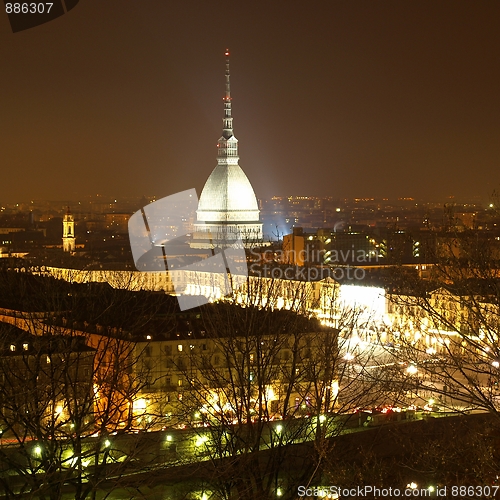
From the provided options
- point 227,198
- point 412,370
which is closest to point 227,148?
point 227,198

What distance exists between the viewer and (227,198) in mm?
67250

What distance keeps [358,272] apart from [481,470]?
29878 mm

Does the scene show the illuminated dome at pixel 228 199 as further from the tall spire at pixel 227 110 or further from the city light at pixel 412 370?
the city light at pixel 412 370

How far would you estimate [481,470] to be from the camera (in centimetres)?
777

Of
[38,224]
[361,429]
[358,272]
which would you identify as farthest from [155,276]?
[38,224]

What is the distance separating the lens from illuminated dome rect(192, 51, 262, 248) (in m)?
66.4

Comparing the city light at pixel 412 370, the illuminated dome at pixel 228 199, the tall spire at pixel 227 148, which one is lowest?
the city light at pixel 412 370

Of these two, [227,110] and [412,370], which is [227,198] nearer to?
[227,110]

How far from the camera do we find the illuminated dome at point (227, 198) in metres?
66.4

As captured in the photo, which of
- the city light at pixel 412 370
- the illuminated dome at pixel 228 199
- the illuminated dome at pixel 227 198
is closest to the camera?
the city light at pixel 412 370

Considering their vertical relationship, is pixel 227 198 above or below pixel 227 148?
below

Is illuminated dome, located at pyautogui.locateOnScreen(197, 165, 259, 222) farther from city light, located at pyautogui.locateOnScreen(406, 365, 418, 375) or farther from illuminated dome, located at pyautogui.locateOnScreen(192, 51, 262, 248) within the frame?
city light, located at pyautogui.locateOnScreen(406, 365, 418, 375)

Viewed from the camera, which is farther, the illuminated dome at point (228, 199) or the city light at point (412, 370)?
the illuminated dome at point (228, 199)

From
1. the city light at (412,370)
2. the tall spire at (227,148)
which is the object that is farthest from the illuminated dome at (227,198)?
the city light at (412,370)
